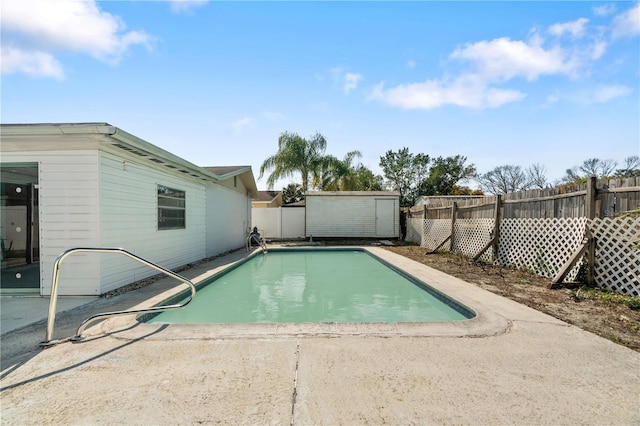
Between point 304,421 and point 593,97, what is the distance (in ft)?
38.1

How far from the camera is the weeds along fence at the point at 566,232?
4.99m

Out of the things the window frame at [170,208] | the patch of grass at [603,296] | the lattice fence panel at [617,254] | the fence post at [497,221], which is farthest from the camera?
the fence post at [497,221]

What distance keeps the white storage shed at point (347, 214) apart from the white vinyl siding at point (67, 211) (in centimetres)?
1260

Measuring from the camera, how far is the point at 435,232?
12.5 meters

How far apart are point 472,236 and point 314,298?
589 cm

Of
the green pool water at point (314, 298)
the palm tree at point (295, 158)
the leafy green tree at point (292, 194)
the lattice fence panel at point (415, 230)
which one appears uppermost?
the palm tree at point (295, 158)

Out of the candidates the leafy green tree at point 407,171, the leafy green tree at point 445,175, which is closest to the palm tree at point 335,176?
the leafy green tree at point 407,171

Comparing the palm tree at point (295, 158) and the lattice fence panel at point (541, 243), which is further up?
→ the palm tree at point (295, 158)

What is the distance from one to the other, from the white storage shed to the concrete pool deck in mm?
13679

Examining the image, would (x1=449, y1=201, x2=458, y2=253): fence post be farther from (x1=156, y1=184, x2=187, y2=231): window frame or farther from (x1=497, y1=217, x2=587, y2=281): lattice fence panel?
(x1=156, y1=184, x2=187, y2=231): window frame

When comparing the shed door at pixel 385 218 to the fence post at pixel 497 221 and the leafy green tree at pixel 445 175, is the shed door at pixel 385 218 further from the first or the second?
the leafy green tree at pixel 445 175

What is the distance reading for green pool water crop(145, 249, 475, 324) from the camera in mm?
5031

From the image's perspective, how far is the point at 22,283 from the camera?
5.77 meters

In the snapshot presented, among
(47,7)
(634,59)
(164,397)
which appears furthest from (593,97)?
(47,7)
